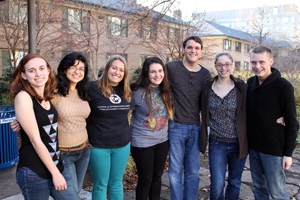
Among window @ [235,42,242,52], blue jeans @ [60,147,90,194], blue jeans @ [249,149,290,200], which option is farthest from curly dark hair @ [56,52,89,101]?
window @ [235,42,242,52]

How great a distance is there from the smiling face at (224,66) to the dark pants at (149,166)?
105 cm

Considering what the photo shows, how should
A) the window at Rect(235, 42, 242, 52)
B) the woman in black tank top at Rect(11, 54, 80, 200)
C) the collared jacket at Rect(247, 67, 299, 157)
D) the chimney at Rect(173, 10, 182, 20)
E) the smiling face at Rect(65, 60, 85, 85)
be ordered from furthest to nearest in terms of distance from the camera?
the window at Rect(235, 42, 242, 52) < the chimney at Rect(173, 10, 182, 20) < the collared jacket at Rect(247, 67, 299, 157) < the smiling face at Rect(65, 60, 85, 85) < the woman in black tank top at Rect(11, 54, 80, 200)

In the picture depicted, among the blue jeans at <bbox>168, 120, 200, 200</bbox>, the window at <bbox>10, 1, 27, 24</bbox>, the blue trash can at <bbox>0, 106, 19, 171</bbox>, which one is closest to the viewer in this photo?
the blue jeans at <bbox>168, 120, 200, 200</bbox>

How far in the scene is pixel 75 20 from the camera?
13305 mm

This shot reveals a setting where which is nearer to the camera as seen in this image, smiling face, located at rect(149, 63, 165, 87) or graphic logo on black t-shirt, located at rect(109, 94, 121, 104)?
graphic logo on black t-shirt, located at rect(109, 94, 121, 104)

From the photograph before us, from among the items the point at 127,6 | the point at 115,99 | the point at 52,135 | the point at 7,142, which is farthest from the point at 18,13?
the point at 52,135

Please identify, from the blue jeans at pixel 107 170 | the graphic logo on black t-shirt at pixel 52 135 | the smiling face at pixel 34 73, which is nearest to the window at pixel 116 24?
the blue jeans at pixel 107 170

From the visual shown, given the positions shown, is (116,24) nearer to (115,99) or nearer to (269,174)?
(115,99)

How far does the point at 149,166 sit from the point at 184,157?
55 cm

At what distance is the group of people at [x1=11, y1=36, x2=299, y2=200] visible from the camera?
2.31 meters

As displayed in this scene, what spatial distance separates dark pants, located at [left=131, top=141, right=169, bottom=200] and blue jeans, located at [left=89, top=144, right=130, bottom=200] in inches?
8.9

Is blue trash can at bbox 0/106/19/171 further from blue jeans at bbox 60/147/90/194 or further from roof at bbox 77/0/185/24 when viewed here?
roof at bbox 77/0/185/24

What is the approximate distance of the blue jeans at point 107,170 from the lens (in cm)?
300

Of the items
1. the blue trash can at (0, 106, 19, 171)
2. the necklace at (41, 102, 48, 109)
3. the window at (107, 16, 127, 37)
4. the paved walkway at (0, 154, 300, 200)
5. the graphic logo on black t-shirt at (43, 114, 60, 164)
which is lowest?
the paved walkway at (0, 154, 300, 200)
